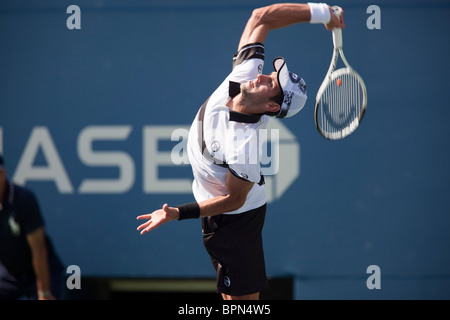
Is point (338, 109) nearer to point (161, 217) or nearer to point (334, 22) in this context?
point (334, 22)

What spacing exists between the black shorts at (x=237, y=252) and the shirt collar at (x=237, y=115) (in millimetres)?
535

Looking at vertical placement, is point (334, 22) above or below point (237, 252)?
above

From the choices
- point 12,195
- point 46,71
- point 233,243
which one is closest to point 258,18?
point 233,243

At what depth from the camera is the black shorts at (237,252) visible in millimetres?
2725

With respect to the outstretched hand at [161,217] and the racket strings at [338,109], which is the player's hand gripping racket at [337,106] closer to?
the racket strings at [338,109]

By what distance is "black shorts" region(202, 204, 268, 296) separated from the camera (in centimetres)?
272

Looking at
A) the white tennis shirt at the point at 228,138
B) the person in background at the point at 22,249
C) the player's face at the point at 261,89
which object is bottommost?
the person in background at the point at 22,249

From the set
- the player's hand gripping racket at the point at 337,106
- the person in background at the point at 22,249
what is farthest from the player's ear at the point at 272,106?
the person in background at the point at 22,249

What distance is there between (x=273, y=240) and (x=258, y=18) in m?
1.73

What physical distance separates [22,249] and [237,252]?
1.76 meters

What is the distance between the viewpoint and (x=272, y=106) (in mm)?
2480

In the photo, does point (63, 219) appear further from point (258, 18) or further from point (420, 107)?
point (420, 107)

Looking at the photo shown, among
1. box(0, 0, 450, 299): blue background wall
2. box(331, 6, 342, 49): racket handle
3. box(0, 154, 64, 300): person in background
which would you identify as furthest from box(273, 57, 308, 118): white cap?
box(0, 154, 64, 300): person in background

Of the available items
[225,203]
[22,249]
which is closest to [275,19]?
[225,203]
